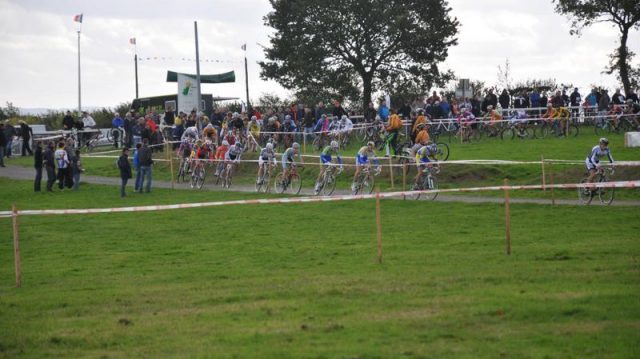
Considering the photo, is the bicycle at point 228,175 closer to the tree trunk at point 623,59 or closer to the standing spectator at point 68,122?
the standing spectator at point 68,122

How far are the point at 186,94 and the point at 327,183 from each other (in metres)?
22.0

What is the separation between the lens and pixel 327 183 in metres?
32.8

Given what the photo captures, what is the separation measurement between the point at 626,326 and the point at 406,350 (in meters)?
2.64

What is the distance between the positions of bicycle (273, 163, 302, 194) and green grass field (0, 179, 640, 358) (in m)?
7.57

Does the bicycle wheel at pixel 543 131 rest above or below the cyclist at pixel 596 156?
above

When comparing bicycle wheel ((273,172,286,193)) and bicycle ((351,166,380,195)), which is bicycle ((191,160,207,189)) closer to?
bicycle wheel ((273,172,286,193))

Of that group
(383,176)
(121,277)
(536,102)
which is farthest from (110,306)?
(536,102)

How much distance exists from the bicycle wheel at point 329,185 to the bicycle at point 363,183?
1012mm

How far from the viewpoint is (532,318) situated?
483 inches

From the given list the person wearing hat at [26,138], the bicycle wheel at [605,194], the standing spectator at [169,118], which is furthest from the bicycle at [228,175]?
the person wearing hat at [26,138]

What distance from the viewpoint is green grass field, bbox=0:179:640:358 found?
37.5 ft

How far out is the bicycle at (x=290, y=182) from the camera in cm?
3375

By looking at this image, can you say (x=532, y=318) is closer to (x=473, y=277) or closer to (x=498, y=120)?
(x=473, y=277)

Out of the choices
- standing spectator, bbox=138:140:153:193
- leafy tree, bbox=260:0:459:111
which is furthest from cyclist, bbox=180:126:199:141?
leafy tree, bbox=260:0:459:111
